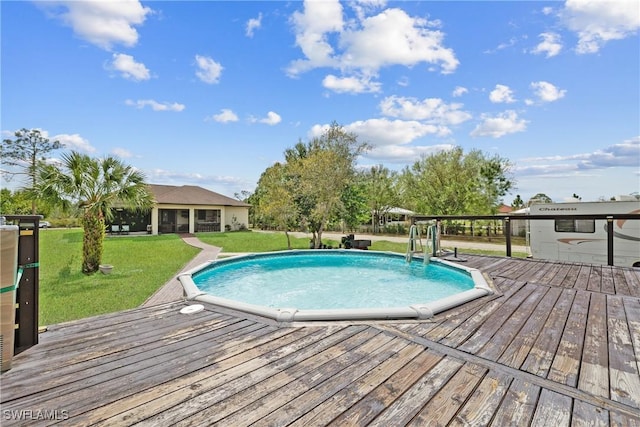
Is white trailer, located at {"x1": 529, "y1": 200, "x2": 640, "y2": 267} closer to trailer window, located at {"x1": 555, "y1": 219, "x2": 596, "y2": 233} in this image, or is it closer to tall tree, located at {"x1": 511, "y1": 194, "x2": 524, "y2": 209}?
trailer window, located at {"x1": 555, "y1": 219, "x2": 596, "y2": 233}

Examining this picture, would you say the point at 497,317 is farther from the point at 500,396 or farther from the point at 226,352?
the point at 226,352

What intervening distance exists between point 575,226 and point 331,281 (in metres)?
8.33

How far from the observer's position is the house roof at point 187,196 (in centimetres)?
2353

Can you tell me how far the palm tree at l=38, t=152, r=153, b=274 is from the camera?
27.6 feet

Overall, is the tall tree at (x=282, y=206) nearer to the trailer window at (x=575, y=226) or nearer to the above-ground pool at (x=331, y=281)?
the above-ground pool at (x=331, y=281)

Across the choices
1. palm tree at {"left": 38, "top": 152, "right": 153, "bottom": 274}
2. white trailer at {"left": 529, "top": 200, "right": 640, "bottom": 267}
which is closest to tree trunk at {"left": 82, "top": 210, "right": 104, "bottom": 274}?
palm tree at {"left": 38, "top": 152, "right": 153, "bottom": 274}

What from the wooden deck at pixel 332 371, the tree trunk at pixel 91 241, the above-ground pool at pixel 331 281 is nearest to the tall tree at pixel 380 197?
the above-ground pool at pixel 331 281

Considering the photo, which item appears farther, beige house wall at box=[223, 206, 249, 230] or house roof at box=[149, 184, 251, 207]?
beige house wall at box=[223, 206, 249, 230]

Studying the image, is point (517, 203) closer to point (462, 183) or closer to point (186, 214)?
point (462, 183)

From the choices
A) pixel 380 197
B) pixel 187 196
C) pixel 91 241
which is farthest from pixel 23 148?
pixel 380 197

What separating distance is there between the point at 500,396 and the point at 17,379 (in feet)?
10.5

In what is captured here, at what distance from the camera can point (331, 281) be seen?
8203mm

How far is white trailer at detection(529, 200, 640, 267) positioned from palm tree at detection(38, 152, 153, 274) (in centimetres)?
1338

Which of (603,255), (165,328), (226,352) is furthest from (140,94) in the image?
(603,255)
